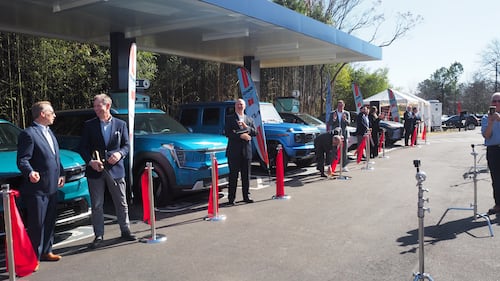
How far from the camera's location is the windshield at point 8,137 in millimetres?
5520

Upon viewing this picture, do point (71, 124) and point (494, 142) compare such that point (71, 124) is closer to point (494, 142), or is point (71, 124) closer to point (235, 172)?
point (235, 172)

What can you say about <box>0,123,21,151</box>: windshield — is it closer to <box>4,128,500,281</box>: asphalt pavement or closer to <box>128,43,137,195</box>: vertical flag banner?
<box>4,128,500,281</box>: asphalt pavement

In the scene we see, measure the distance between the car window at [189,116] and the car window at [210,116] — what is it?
29cm

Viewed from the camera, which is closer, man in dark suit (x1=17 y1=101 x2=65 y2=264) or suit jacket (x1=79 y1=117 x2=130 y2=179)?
man in dark suit (x1=17 y1=101 x2=65 y2=264)

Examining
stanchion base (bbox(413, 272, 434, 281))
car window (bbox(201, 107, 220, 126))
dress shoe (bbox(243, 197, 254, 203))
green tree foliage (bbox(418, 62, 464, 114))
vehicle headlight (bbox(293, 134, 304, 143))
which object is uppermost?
green tree foliage (bbox(418, 62, 464, 114))

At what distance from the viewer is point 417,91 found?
10450cm

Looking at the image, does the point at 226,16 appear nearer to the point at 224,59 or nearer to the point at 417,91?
the point at 224,59

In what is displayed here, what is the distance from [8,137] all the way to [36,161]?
1.99 metres

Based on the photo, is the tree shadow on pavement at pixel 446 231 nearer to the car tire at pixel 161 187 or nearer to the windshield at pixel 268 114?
the car tire at pixel 161 187

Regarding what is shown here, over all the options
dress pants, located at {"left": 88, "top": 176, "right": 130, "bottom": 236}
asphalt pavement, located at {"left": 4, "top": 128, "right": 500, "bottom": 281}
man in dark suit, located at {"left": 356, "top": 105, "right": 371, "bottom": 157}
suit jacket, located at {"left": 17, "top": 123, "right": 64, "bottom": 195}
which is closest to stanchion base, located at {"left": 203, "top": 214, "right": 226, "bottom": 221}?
asphalt pavement, located at {"left": 4, "top": 128, "right": 500, "bottom": 281}

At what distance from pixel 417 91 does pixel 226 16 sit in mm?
104153

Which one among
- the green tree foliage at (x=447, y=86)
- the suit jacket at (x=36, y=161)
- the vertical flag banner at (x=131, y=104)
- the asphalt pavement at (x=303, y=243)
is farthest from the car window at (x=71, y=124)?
the green tree foliage at (x=447, y=86)

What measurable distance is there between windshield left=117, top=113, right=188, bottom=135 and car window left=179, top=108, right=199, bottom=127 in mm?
2534

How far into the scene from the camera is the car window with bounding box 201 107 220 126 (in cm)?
1066
